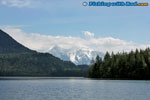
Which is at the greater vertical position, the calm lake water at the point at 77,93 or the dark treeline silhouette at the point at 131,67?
the dark treeline silhouette at the point at 131,67

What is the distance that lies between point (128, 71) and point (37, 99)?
130384mm

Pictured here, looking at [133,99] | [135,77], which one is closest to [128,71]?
[135,77]

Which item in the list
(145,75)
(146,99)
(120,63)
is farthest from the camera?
(120,63)

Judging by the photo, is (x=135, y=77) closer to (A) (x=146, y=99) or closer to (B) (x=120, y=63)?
(B) (x=120, y=63)

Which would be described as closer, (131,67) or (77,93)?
(77,93)

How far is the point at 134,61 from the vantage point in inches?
7126

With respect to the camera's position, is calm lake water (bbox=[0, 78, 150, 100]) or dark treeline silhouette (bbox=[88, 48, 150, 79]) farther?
dark treeline silhouette (bbox=[88, 48, 150, 79])

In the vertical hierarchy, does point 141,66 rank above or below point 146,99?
above

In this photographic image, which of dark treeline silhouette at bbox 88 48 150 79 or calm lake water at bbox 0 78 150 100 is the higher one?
dark treeline silhouette at bbox 88 48 150 79

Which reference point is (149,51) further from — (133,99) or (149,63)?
(133,99)

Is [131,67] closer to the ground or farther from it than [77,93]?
farther from it

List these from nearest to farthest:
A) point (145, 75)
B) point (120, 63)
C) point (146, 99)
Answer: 1. point (146, 99)
2. point (145, 75)
3. point (120, 63)

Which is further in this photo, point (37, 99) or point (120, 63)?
point (120, 63)

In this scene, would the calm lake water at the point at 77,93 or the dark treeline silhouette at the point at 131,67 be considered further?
the dark treeline silhouette at the point at 131,67
